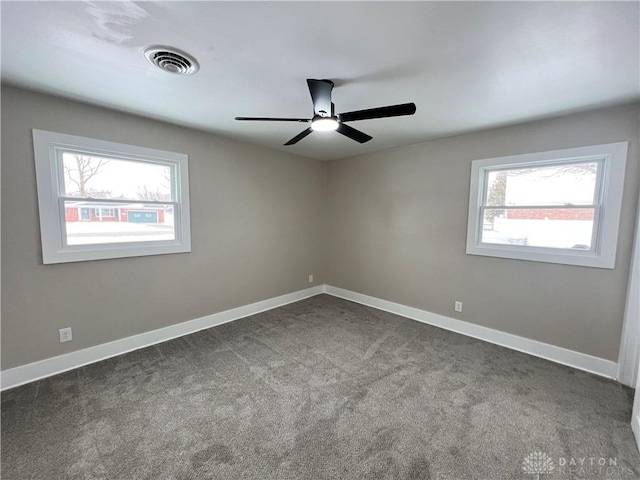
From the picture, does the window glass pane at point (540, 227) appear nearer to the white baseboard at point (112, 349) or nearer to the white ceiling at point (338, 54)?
the white ceiling at point (338, 54)

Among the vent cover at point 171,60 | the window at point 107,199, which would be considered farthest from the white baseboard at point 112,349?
the vent cover at point 171,60

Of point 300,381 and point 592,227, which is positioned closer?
point 300,381

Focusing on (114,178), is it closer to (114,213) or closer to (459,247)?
(114,213)

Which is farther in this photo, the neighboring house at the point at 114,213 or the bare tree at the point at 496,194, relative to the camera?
the bare tree at the point at 496,194

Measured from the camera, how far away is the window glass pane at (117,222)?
250cm

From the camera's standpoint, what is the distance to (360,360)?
8.89ft

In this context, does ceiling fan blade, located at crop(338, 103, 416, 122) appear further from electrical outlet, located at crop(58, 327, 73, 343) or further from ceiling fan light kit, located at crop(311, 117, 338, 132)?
electrical outlet, located at crop(58, 327, 73, 343)

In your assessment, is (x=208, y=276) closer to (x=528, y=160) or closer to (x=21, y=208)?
(x=21, y=208)

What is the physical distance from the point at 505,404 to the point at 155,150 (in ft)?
13.3

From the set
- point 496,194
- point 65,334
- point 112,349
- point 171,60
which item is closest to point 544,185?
point 496,194

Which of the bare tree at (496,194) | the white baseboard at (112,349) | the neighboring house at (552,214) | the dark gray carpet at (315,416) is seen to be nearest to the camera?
the dark gray carpet at (315,416)

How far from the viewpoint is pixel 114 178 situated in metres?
2.73

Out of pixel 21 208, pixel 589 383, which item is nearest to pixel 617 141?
pixel 589 383

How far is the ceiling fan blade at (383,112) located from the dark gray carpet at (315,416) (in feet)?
7.07
